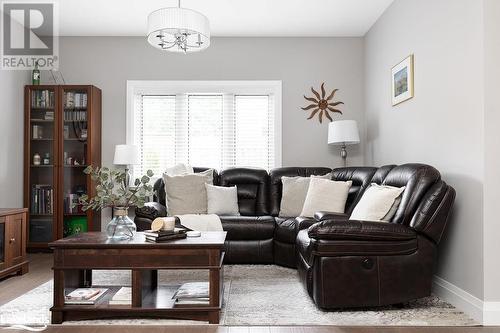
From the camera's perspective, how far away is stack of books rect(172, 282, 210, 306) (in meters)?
2.86

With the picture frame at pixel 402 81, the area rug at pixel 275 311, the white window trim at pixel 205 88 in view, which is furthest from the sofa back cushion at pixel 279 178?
the area rug at pixel 275 311

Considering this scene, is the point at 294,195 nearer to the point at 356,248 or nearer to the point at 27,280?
the point at 356,248

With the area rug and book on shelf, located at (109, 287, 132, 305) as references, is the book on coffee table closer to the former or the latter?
book on shelf, located at (109, 287, 132, 305)

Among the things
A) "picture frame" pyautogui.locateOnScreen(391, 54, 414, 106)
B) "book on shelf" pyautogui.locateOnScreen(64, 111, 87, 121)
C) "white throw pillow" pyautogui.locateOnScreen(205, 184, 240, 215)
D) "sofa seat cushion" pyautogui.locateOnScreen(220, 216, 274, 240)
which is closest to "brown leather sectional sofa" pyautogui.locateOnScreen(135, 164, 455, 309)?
"picture frame" pyautogui.locateOnScreen(391, 54, 414, 106)

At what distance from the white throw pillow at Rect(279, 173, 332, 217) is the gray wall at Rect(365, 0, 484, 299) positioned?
3.17ft

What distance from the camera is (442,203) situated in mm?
3025

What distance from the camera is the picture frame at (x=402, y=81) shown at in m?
4.14

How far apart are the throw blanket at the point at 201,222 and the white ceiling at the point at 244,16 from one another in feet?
7.23

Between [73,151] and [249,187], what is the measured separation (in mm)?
2201

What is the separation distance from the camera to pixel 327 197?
4.54 m

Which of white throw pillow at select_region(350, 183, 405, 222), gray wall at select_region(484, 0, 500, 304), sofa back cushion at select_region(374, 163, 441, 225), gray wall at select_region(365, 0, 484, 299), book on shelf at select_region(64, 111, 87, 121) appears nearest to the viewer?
gray wall at select_region(484, 0, 500, 304)

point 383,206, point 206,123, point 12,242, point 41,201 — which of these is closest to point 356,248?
point 383,206

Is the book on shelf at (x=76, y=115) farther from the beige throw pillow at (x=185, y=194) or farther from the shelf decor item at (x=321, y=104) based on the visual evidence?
the shelf decor item at (x=321, y=104)

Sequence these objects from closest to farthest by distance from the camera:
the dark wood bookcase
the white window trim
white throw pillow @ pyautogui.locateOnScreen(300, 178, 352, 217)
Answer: white throw pillow @ pyautogui.locateOnScreen(300, 178, 352, 217) → the dark wood bookcase → the white window trim
